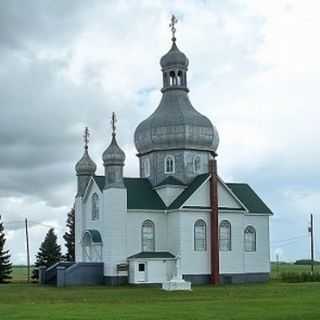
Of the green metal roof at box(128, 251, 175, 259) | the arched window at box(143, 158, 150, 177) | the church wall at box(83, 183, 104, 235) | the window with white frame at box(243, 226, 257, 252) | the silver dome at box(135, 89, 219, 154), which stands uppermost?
the silver dome at box(135, 89, 219, 154)

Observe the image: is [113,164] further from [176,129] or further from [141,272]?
[141,272]

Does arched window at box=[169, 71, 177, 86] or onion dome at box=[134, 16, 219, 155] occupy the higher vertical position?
arched window at box=[169, 71, 177, 86]

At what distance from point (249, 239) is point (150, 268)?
9.75m

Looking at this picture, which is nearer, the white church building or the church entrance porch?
the white church building

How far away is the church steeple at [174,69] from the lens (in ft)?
205

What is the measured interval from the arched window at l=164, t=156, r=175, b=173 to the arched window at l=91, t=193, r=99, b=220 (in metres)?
6.08

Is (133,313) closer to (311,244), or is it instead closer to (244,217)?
(244,217)

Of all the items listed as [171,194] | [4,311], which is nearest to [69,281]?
[171,194]

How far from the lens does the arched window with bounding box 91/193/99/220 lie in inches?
2317

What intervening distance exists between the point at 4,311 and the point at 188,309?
684 centimetres

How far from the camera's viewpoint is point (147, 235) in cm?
5731

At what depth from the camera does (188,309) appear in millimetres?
27766

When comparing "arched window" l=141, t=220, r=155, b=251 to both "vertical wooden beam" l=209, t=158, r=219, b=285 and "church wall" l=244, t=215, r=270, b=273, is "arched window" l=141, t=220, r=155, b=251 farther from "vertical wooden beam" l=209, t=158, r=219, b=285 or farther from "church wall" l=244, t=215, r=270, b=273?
"church wall" l=244, t=215, r=270, b=273

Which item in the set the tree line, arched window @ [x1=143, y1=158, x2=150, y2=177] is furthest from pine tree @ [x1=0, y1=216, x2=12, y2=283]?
arched window @ [x1=143, y1=158, x2=150, y2=177]
